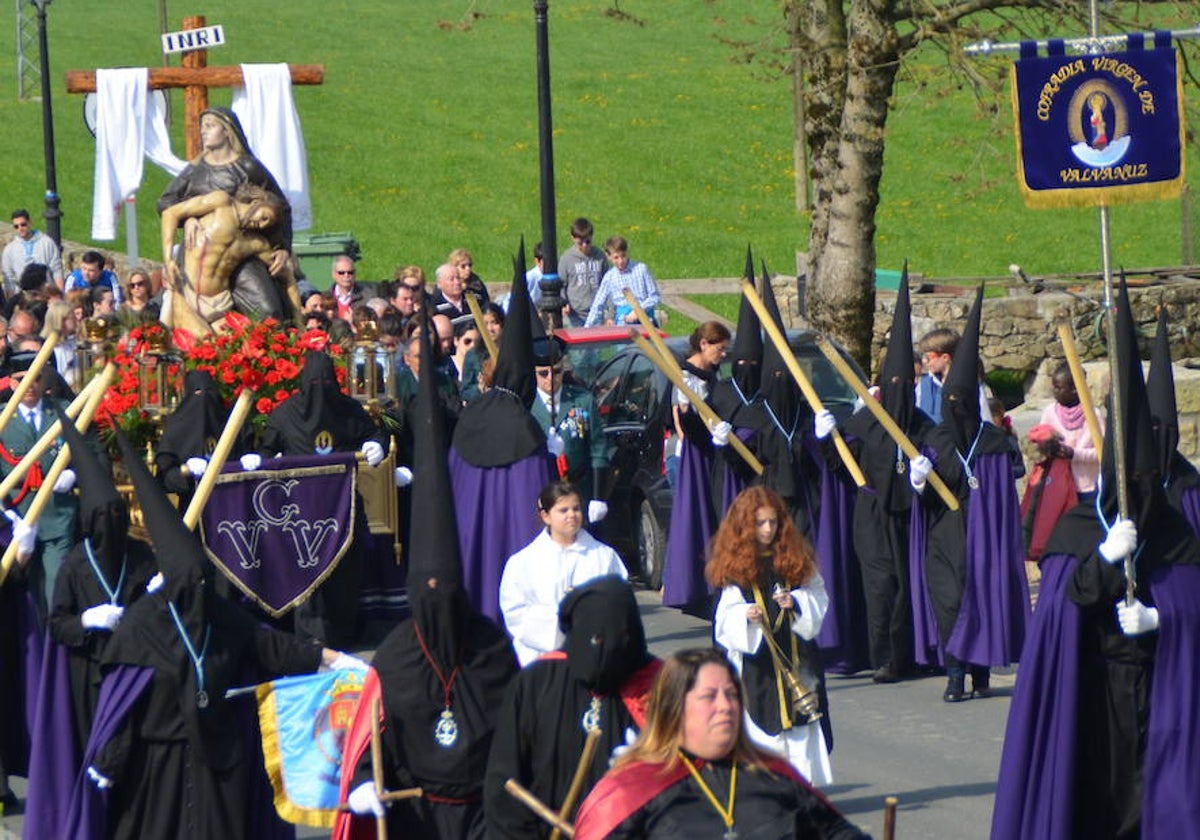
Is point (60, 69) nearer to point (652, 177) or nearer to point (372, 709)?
point (652, 177)

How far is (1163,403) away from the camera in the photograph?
28.3 feet

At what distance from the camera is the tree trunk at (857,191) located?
1812 centimetres

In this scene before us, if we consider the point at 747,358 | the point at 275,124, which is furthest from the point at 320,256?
the point at 747,358

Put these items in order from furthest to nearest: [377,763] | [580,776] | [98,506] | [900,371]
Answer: [900,371]
[98,506]
[377,763]
[580,776]

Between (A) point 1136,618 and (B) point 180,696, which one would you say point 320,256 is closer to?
(B) point 180,696

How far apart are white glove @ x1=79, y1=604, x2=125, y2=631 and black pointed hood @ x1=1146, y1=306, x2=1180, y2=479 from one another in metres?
3.93

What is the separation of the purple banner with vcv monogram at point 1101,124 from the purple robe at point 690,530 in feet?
14.1

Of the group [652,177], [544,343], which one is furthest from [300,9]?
[544,343]

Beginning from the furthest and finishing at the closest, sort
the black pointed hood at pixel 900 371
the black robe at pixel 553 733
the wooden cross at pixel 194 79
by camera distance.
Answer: the wooden cross at pixel 194 79, the black pointed hood at pixel 900 371, the black robe at pixel 553 733

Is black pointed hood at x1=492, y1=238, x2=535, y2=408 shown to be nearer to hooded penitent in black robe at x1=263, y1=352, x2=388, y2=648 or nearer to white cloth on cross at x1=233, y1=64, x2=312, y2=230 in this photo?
hooded penitent in black robe at x1=263, y1=352, x2=388, y2=648

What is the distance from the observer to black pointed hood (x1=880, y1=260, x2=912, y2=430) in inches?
479

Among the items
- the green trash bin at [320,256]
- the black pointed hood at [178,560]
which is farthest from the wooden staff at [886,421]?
the green trash bin at [320,256]

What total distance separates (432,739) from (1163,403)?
3459mm

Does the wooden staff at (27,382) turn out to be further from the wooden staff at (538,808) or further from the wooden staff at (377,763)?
the wooden staff at (538,808)
